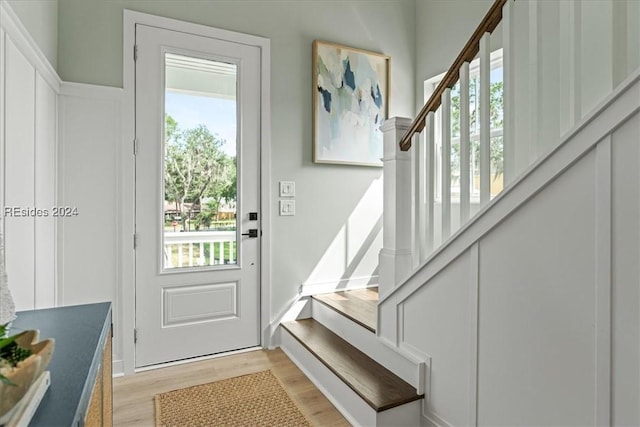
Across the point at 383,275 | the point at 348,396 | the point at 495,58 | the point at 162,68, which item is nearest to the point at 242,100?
the point at 162,68

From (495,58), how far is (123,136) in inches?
106

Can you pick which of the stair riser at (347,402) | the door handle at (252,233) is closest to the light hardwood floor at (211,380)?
the stair riser at (347,402)

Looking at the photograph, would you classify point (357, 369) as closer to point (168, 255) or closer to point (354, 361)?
point (354, 361)

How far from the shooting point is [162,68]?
258cm

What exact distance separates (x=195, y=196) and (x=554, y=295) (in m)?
2.27

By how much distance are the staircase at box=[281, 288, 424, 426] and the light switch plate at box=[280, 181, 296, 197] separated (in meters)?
0.86

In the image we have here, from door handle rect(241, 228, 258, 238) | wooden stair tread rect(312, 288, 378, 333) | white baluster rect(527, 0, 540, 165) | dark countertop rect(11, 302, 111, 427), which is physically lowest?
wooden stair tread rect(312, 288, 378, 333)

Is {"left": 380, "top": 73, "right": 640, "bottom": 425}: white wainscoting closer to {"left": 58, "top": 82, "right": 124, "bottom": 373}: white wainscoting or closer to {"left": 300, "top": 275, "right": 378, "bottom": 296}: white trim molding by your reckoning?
{"left": 300, "top": 275, "right": 378, "bottom": 296}: white trim molding

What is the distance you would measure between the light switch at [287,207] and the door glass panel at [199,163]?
372 mm

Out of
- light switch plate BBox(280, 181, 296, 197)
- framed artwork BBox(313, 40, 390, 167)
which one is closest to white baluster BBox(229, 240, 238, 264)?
light switch plate BBox(280, 181, 296, 197)

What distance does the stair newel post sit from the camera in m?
2.05

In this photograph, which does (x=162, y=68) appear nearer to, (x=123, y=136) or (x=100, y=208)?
(x=123, y=136)

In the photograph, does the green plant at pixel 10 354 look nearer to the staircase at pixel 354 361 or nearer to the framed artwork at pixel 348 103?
the staircase at pixel 354 361

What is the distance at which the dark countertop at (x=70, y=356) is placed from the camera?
78 cm
